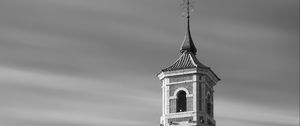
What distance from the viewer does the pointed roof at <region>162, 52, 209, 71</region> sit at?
10819 cm

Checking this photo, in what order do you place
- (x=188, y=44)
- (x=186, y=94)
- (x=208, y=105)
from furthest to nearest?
(x=188, y=44), (x=208, y=105), (x=186, y=94)

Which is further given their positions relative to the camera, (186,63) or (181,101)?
(186,63)

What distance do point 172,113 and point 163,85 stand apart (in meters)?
3.93

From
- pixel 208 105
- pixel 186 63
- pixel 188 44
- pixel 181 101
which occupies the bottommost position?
pixel 208 105

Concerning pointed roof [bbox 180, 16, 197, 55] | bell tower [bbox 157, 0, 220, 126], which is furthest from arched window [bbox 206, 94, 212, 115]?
pointed roof [bbox 180, 16, 197, 55]

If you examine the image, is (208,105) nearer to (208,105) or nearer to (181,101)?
(208,105)

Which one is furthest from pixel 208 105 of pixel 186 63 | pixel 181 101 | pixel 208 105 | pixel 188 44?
pixel 188 44

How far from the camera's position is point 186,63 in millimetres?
109062

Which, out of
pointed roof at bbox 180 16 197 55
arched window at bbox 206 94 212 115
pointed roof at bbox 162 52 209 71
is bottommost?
arched window at bbox 206 94 212 115

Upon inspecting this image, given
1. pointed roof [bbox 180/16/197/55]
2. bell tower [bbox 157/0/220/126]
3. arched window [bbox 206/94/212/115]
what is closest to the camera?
bell tower [bbox 157/0/220/126]

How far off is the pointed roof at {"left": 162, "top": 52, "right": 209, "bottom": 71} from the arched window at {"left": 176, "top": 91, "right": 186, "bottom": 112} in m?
2.68

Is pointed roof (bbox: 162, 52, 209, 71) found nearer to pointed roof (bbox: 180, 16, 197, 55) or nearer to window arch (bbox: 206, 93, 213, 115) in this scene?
pointed roof (bbox: 180, 16, 197, 55)

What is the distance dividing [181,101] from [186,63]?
3993mm

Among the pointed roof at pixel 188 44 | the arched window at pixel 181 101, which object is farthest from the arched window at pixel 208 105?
the pointed roof at pixel 188 44
